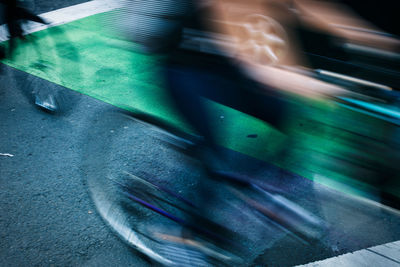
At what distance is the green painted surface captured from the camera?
138 inches

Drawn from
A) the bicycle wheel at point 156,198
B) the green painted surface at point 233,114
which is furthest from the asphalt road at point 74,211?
the green painted surface at point 233,114

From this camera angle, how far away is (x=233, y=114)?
4.27 metres

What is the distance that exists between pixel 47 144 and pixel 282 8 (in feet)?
11.1

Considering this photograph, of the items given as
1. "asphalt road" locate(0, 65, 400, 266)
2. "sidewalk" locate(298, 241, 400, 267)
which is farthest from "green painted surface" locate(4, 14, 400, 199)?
"sidewalk" locate(298, 241, 400, 267)

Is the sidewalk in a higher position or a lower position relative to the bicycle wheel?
lower

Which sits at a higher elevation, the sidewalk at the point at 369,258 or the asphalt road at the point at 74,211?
the asphalt road at the point at 74,211

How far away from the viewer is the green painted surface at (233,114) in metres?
3.49

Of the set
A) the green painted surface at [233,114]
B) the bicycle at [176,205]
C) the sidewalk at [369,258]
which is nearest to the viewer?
the sidewalk at [369,258]

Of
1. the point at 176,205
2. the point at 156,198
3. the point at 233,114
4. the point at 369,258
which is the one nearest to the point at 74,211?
the point at 156,198

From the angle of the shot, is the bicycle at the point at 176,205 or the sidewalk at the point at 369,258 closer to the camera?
the sidewalk at the point at 369,258

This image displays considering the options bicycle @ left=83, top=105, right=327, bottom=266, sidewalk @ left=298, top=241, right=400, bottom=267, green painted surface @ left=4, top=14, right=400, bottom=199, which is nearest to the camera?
sidewalk @ left=298, top=241, right=400, bottom=267

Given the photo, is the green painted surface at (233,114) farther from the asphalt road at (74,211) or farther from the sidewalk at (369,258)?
the sidewalk at (369,258)

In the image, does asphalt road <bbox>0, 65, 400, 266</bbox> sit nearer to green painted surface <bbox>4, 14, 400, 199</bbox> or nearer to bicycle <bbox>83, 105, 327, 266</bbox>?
bicycle <bbox>83, 105, 327, 266</bbox>

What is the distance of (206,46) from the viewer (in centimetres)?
456
